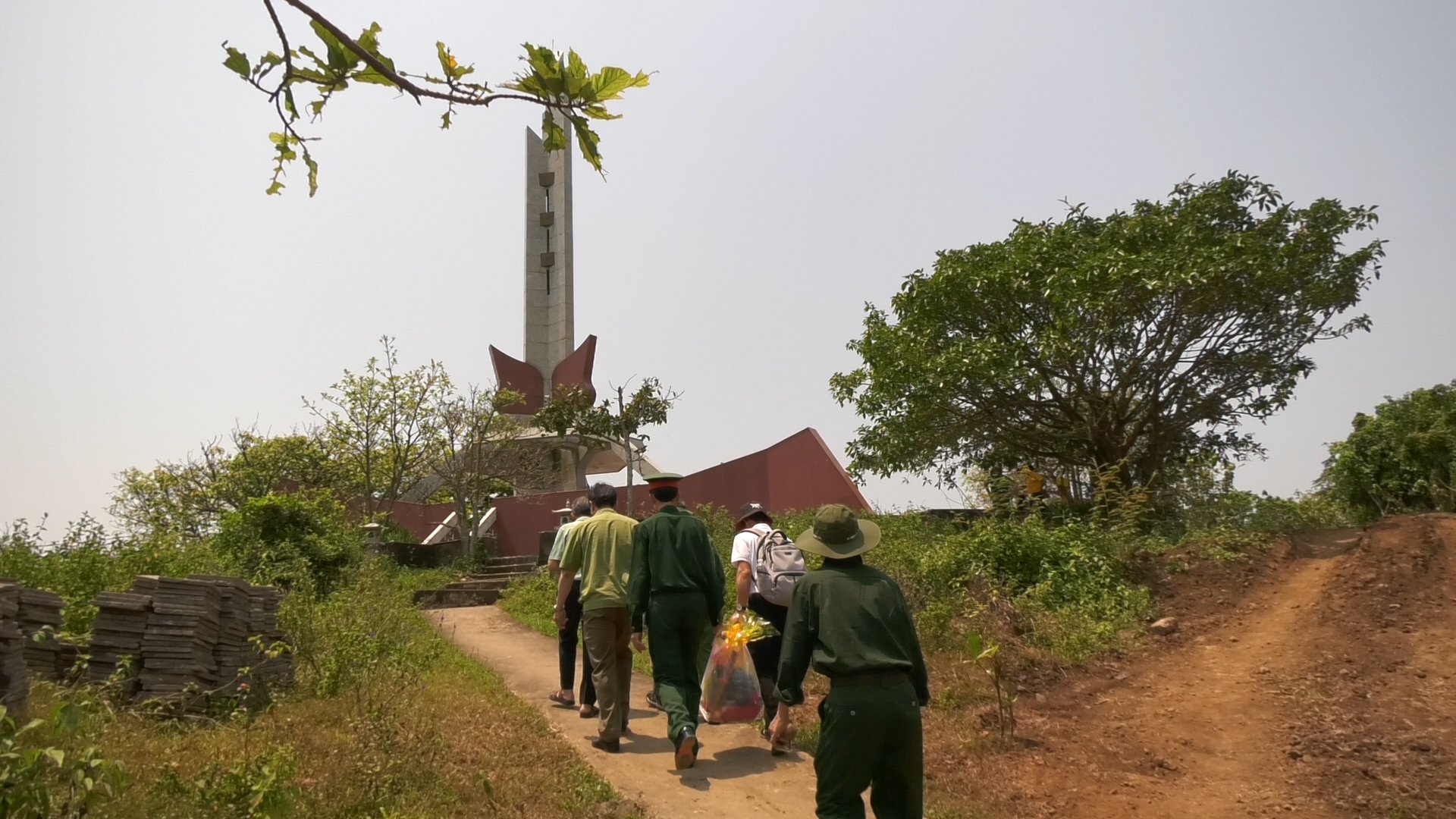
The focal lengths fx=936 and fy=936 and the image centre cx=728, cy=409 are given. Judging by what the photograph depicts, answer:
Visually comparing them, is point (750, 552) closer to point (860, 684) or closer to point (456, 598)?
point (860, 684)

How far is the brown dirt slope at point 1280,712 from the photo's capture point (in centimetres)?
520

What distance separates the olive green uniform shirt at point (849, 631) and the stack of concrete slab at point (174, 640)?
3681 millimetres

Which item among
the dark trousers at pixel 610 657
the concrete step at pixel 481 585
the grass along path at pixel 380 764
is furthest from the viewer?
the concrete step at pixel 481 585

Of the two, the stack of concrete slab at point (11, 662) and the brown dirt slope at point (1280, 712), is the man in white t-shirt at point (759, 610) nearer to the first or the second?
the brown dirt slope at point (1280, 712)

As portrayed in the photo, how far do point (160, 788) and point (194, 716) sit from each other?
5.12ft

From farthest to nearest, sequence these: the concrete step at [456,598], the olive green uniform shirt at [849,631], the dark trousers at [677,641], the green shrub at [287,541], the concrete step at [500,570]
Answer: the concrete step at [500,570]
the concrete step at [456,598]
the green shrub at [287,541]
the dark trousers at [677,641]
the olive green uniform shirt at [849,631]

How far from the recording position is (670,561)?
5535 millimetres

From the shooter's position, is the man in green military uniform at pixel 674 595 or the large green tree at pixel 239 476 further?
the large green tree at pixel 239 476

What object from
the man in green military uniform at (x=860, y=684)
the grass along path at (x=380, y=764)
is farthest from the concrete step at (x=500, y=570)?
the man in green military uniform at (x=860, y=684)

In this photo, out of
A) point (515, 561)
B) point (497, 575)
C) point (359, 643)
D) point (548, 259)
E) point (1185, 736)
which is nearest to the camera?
point (1185, 736)

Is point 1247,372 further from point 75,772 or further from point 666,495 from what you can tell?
point 75,772

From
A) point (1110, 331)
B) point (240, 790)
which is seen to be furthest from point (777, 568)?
point (1110, 331)

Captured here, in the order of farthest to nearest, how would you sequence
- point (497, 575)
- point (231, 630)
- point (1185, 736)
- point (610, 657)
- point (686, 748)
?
point (497, 575) → point (1185, 736) → point (231, 630) → point (610, 657) → point (686, 748)

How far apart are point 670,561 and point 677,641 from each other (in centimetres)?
47
